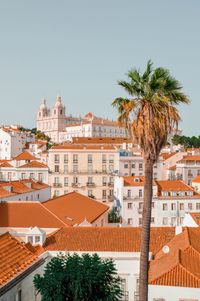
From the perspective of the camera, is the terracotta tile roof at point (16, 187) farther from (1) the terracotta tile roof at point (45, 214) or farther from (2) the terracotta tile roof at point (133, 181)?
(2) the terracotta tile roof at point (133, 181)

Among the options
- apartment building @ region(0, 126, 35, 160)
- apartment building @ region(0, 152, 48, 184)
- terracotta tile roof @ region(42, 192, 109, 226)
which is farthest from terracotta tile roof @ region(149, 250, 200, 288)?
apartment building @ region(0, 126, 35, 160)

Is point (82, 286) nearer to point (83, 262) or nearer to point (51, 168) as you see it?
point (83, 262)

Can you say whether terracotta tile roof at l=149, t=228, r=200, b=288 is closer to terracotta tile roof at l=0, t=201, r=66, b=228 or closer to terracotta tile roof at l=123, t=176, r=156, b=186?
terracotta tile roof at l=0, t=201, r=66, b=228

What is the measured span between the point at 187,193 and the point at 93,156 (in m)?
26.2

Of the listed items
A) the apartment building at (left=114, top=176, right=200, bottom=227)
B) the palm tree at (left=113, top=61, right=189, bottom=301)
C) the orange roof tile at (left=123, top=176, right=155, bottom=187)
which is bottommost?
the apartment building at (left=114, top=176, right=200, bottom=227)

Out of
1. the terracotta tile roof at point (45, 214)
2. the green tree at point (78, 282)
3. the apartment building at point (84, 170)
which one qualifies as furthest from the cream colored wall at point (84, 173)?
the green tree at point (78, 282)

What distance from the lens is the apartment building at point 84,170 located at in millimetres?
81312

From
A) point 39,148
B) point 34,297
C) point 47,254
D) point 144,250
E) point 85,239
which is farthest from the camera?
point 39,148

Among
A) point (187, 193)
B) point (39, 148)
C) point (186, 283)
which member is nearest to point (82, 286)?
point (186, 283)

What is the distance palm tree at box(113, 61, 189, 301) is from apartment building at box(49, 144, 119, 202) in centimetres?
6607

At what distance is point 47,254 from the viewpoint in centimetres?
2494

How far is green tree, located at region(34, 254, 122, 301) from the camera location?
52.5ft

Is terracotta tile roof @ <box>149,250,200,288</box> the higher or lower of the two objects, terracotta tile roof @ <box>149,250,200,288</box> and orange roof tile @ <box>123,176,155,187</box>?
the lower

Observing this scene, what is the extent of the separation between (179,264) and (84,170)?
59.8 metres
